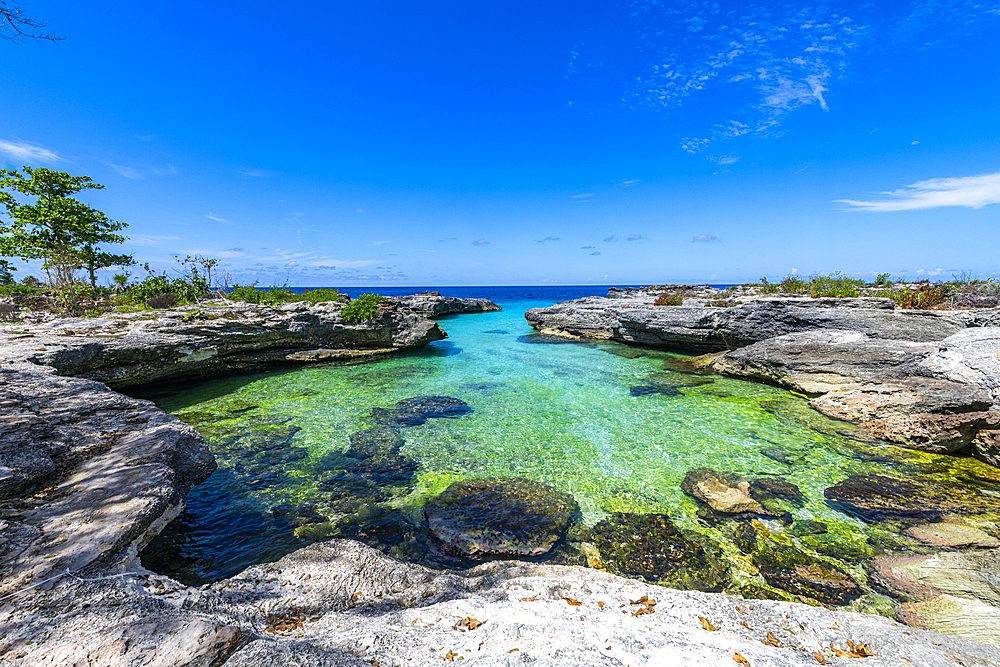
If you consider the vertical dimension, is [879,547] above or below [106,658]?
below

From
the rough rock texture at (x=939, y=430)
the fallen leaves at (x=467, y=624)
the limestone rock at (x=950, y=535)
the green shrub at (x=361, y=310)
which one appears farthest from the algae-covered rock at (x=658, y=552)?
the green shrub at (x=361, y=310)

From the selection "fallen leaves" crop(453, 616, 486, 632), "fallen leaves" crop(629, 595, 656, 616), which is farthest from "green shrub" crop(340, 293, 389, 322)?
"fallen leaves" crop(629, 595, 656, 616)

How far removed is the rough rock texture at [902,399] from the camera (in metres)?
8.17

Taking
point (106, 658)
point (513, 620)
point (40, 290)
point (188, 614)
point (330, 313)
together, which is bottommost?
point (513, 620)

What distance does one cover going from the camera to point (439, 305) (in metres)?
43.4

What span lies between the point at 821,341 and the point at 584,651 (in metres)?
14.9

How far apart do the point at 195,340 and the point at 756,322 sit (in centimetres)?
2341

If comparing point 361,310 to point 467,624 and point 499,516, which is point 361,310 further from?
point 467,624

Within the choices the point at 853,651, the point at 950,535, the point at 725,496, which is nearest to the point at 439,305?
the point at 725,496

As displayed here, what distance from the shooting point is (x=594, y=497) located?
645 centimetres

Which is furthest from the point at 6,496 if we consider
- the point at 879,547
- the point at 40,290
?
the point at 40,290

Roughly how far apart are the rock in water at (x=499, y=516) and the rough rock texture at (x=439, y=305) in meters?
32.3

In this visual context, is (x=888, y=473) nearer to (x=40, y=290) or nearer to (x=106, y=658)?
(x=106, y=658)

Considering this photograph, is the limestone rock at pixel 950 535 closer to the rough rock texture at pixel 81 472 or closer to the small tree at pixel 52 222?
the rough rock texture at pixel 81 472
